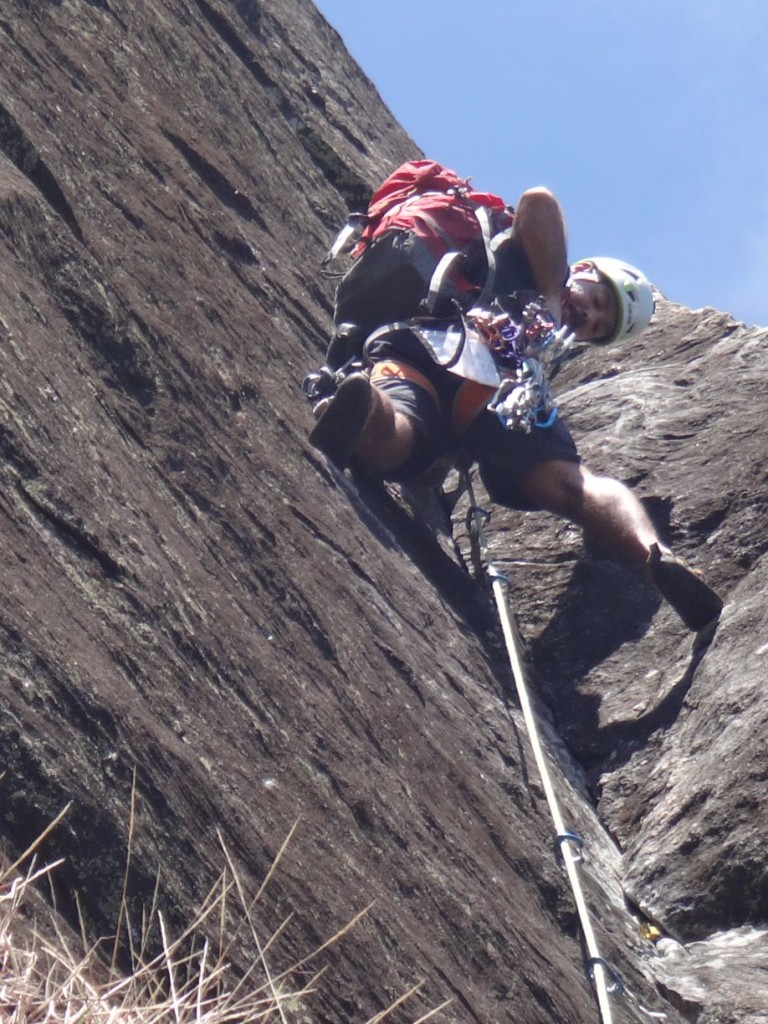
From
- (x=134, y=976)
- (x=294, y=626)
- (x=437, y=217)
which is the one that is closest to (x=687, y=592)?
(x=294, y=626)

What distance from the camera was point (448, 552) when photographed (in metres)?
5.91

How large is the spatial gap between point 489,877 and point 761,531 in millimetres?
2227

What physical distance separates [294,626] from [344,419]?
131 centimetres

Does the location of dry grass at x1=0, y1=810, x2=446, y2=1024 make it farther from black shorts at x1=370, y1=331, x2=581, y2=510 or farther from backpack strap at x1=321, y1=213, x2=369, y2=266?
backpack strap at x1=321, y1=213, x2=369, y2=266

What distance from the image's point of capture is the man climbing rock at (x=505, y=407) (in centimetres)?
548

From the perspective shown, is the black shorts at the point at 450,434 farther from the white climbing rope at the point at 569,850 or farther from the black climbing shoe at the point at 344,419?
the white climbing rope at the point at 569,850

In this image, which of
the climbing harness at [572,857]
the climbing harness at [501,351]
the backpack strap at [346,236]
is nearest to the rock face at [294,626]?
the climbing harness at [572,857]

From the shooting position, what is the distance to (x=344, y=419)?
511cm

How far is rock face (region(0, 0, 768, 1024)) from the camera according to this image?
3.00 meters

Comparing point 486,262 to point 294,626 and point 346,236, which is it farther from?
point 294,626

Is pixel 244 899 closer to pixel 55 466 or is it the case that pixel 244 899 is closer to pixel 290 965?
pixel 290 965

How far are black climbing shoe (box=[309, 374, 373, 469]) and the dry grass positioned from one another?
7.97 feet

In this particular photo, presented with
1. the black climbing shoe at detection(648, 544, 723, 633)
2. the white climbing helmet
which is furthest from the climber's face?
the black climbing shoe at detection(648, 544, 723, 633)

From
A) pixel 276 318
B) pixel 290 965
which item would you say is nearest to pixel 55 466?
pixel 290 965
